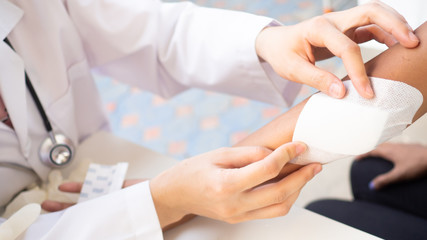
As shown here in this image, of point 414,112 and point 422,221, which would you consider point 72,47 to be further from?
point 422,221

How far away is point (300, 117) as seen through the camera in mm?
725

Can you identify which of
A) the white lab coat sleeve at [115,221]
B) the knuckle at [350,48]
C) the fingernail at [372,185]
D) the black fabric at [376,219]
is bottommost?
the fingernail at [372,185]

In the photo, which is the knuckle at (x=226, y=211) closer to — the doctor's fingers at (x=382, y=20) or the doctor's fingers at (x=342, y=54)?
the doctor's fingers at (x=342, y=54)

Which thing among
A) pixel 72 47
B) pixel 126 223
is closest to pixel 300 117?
pixel 126 223

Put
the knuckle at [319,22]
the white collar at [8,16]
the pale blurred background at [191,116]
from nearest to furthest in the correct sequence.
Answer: the knuckle at [319,22]
the white collar at [8,16]
the pale blurred background at [191,116]

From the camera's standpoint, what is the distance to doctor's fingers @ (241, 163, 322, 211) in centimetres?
63

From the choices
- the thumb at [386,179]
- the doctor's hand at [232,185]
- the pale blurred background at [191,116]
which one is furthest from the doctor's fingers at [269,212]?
the pale blurred background at [191,116]

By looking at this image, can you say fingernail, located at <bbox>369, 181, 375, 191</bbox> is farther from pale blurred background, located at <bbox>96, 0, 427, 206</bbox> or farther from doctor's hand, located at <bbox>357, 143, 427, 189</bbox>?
pale blurred background, located at <bbox>96, 0, 427, 206</bbox>

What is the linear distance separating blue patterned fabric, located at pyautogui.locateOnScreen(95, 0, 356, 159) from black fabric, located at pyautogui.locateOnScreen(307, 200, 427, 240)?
968 mm

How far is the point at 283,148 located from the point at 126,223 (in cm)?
31

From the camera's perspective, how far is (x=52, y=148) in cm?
91

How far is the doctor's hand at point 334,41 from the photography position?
0.65m

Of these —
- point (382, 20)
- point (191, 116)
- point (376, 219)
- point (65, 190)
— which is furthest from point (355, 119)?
point (191, 116)

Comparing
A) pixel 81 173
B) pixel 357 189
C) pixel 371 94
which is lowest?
pixel 357 189
